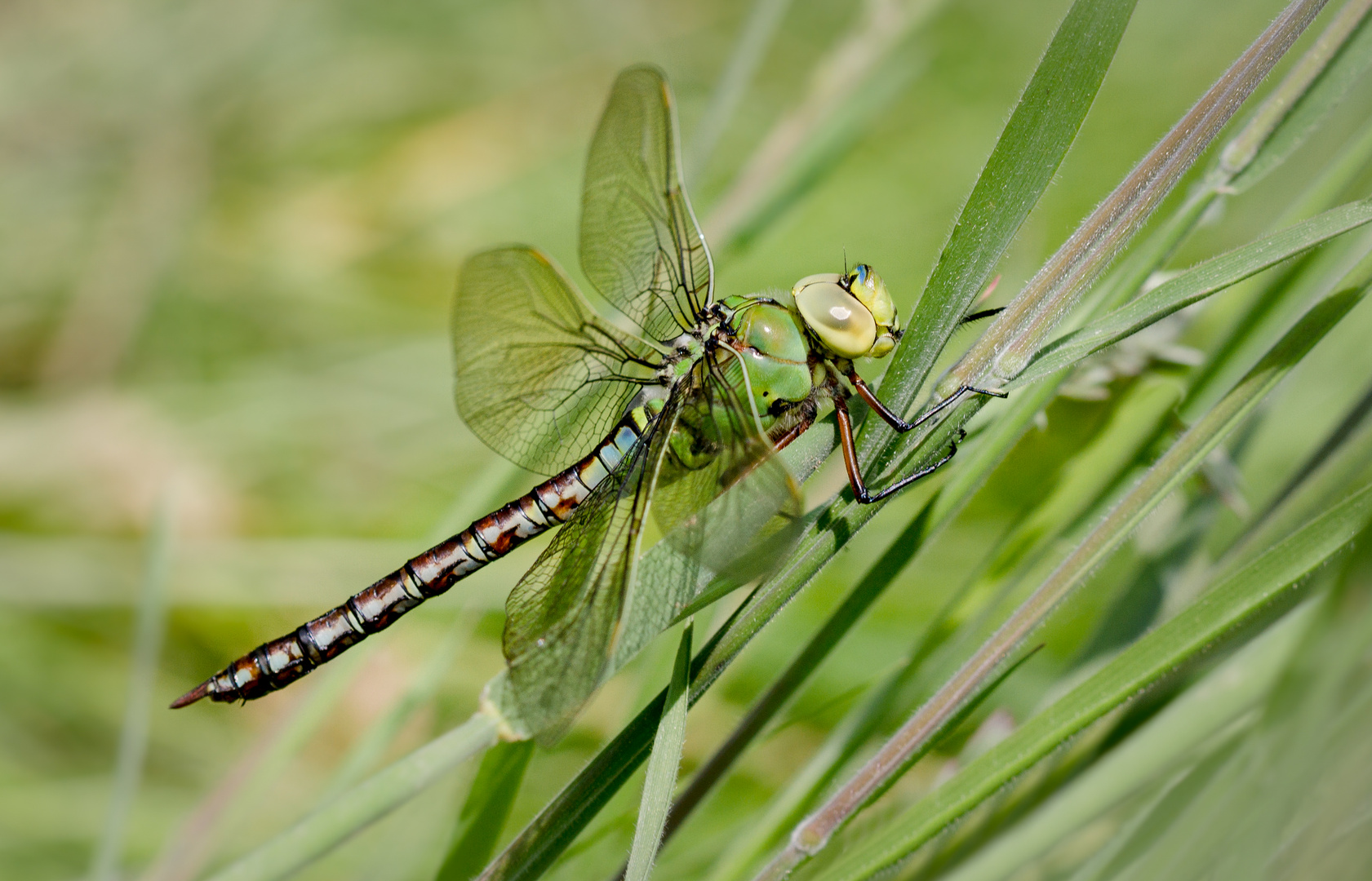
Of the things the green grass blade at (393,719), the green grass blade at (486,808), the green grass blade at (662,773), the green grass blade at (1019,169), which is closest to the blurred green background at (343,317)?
the green grass blade at (393,719)

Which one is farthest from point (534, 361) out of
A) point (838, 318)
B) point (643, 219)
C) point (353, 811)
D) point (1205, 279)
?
point (1205, 279)

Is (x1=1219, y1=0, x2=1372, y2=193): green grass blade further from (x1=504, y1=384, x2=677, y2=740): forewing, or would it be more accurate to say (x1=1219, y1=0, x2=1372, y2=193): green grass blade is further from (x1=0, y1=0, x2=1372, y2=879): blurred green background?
(x1=504, y1=384, x2=677, y2=740): forewing

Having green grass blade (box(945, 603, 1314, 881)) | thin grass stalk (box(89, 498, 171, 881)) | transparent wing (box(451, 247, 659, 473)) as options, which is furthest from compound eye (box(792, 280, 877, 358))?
thin grass stalk (box(89, 498, 171, 881))

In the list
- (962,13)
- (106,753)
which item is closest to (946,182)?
(962,13)

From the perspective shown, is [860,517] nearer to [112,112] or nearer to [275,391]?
[275,391]

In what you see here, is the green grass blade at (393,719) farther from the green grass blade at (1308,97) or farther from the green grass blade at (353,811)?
the green grass blade at (1308,97)

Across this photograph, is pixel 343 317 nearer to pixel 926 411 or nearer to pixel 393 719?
pixel 393 719
